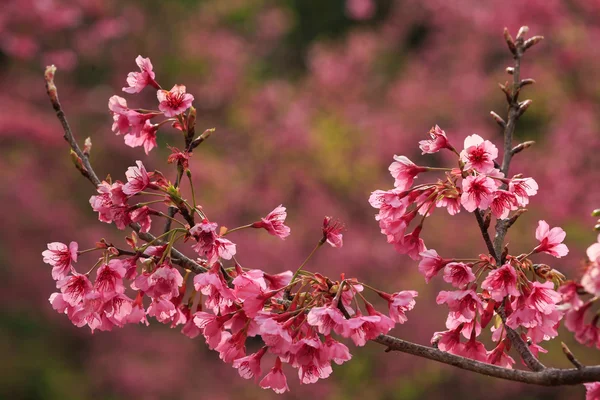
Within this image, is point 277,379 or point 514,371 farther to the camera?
point 277,379

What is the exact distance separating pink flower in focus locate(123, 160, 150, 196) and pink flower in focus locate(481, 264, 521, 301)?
0.65 meters

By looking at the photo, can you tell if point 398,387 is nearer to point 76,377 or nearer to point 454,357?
point 76,377

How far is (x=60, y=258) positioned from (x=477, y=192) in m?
0.81

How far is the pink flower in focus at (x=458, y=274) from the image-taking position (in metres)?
1.36

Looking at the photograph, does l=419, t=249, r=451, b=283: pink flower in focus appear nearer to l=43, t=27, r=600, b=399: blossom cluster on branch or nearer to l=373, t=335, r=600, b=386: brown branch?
l=43, t=27, r=600, b=399: blossom cluster on branch

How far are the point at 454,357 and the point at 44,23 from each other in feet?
20.9

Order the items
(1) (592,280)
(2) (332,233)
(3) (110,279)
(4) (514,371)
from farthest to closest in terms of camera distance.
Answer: (2) (332,233), (3) (110,279), (4) (514,371), (1) (592,280)

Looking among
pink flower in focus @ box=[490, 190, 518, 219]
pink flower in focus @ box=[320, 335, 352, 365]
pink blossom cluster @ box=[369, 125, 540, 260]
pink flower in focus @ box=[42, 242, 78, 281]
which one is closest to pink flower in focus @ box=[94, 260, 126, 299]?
pink flower in focus @ box=[42, 242, 78, 281]

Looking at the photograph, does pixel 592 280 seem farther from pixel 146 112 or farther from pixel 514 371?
pixel 146 112

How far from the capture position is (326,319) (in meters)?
1.27

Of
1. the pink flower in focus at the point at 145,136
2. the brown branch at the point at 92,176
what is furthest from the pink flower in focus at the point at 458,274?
the pink flower in focus at the point at 145,136

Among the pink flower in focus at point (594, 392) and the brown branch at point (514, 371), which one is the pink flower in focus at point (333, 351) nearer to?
the brown branch at point (514, 371)

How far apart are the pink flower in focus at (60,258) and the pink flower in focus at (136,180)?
18 centimetres

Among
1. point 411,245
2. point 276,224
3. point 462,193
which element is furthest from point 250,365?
point 462,193
